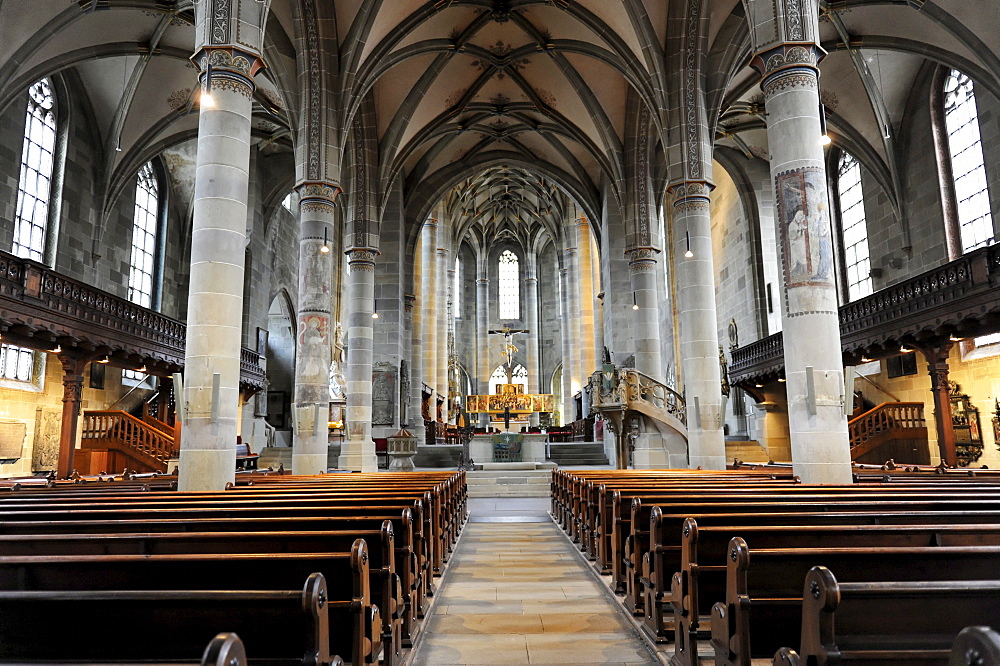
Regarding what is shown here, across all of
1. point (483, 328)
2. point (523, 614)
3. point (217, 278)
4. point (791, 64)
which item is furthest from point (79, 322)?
point (483, 328)

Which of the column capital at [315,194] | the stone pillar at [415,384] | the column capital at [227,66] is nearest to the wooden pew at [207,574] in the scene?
the column capital at [227,66]

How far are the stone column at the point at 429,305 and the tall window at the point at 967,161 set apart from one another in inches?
823

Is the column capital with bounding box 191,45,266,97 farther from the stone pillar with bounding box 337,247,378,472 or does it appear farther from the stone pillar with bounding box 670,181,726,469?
the stone pillar with bounding box 337,247,378,472

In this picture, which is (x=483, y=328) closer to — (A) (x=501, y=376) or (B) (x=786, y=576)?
(A) (x=501, y=376)

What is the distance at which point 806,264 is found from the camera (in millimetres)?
8766

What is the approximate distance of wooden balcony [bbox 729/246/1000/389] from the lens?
12.3m

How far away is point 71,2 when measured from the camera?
14.6 meters

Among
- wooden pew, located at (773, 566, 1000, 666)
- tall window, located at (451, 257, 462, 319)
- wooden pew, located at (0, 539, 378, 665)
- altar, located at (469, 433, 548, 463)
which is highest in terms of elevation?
tall window, located at (451, 257, 462, 319)

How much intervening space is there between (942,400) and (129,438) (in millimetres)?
19101

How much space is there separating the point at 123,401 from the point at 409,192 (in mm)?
12384

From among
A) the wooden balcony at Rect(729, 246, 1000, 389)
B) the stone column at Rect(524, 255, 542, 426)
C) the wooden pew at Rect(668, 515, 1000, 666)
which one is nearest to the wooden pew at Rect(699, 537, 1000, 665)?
the wooden pew at Rect(668, 515, 1000, 666)

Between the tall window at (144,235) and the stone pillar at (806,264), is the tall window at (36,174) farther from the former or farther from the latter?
the stone pillar at (806,264)

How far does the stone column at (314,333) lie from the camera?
1379cm

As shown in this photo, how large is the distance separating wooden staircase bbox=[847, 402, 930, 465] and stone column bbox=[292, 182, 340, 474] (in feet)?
42.9
